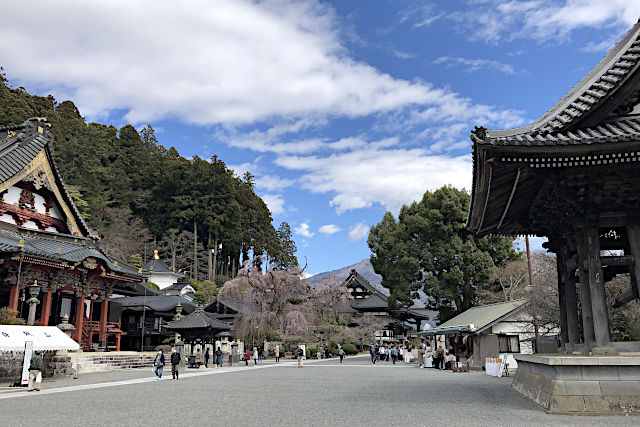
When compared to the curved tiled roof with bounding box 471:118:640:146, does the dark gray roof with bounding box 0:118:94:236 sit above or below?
above

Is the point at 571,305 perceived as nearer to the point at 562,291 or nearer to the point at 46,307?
the point at 562,291

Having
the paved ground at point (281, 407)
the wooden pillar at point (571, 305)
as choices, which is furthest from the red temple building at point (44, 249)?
the wooden pillar at point (571, 305)

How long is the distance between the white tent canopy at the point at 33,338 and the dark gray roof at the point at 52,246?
495cm

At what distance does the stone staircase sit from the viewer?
2102 centimetres

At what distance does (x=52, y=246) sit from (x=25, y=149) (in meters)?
5.72

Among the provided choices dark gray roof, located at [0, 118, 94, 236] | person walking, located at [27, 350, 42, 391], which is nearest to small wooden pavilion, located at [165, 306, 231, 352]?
dark gray roof, located at [0, 118, 94, 236]

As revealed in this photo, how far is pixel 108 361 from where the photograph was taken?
2288 centimetres

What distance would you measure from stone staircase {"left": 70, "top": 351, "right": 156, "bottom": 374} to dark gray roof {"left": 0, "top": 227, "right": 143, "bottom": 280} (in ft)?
14.9

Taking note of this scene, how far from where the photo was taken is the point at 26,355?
46.4ft

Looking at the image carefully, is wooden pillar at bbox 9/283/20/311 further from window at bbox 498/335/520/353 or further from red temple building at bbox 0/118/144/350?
window at bbox 498/335/520/353

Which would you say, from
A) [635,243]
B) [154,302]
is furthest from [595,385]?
[154,302]

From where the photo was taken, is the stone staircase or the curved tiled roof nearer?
the curved tiled roof

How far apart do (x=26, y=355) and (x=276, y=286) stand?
2361 cm

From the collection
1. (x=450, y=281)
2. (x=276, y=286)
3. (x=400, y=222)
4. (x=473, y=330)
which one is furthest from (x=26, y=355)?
(x=400, y=222)
